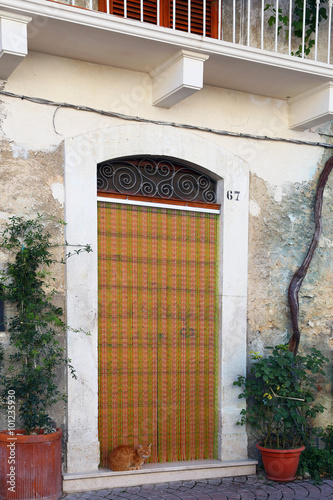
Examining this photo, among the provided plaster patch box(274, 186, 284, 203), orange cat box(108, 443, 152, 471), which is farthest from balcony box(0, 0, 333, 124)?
orange cat box(108, 443, 152, 471)

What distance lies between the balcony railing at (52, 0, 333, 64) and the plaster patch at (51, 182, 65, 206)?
1.78m

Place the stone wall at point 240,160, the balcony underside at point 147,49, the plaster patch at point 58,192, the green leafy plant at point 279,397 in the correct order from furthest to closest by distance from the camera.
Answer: the green leafy plant at point 279,397
the plaster patch at point 58,192
the stone wall at point 240,160
the balcony underside at point 147,49

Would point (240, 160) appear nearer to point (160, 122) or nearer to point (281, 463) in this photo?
point (160, 122)

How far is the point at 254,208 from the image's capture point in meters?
6.73

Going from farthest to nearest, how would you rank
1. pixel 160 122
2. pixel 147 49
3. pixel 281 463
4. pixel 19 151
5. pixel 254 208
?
pixel 254 208
pixel 160 122
pixel 281 463
pixel 147 49
pixel 19 151

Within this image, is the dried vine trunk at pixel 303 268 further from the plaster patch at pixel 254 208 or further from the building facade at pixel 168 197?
the plaster patch at pixel 254 208

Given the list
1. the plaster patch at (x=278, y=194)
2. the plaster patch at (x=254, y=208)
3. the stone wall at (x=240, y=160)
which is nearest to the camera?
the stone wall at (x=240, y=160)

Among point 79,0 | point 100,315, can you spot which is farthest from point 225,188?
point 79,0

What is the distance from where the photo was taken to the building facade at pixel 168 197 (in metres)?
5.64

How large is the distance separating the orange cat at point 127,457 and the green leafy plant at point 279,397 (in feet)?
3.55

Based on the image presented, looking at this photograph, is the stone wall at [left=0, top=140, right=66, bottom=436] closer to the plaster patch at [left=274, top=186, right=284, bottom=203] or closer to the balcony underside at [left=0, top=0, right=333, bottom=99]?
the balcony underside at [left=0, top=0, right=333, bottom=99]

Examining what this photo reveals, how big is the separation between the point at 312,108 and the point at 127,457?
4044 mm

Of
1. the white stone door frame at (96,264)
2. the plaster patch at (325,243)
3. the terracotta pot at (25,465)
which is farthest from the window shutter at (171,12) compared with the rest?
the terracotta pot at (25,465)

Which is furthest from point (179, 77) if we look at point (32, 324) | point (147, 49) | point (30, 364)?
point (30, 364)
